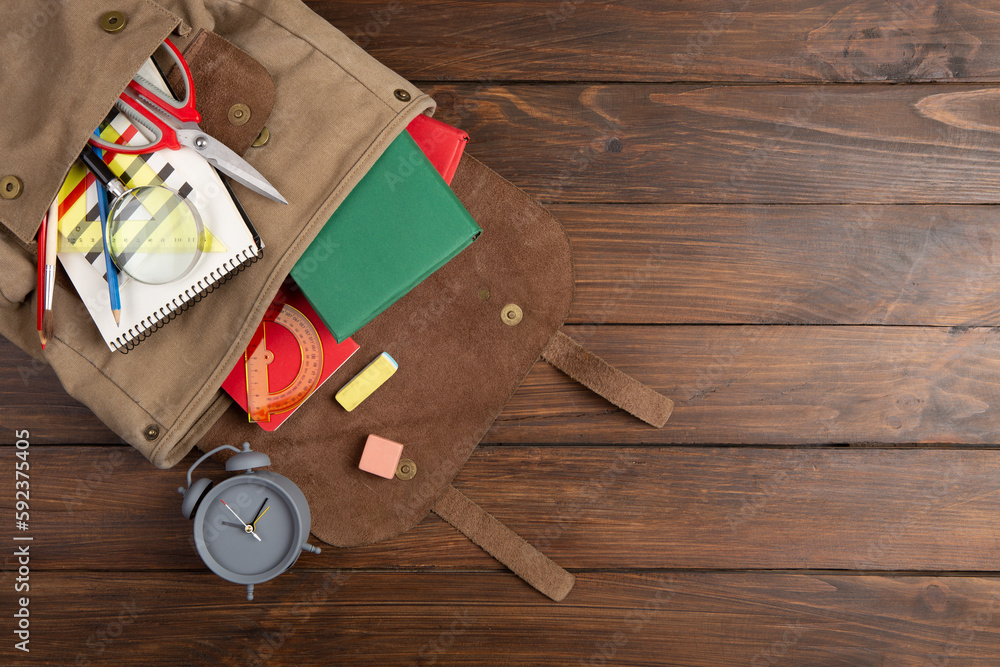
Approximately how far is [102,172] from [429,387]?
0.63 metres

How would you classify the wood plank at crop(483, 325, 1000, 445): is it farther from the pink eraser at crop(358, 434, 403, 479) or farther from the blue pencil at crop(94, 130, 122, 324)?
the blue pencil at crop(94, 130, 122, 324)

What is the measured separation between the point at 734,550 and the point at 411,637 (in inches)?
26.4

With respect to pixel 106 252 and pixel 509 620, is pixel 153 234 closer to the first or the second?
pixel 106 252

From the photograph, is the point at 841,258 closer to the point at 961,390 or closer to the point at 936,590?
the point at 961,390

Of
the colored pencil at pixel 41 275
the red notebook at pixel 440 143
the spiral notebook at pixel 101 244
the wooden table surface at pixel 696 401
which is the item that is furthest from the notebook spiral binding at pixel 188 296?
the wooden table surface at pixel 696 401

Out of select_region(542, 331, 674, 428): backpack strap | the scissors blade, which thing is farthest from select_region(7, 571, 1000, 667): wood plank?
the scissors blade

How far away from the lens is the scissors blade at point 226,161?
848mm

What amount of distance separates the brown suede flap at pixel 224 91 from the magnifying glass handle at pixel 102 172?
5.6 inches

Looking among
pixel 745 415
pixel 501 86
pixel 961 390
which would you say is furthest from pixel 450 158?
pixel 961 390

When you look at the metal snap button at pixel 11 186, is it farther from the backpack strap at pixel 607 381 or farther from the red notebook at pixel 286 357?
the backpack strap at pixel 607 381

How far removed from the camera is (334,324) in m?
0.94

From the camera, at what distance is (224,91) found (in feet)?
2.95

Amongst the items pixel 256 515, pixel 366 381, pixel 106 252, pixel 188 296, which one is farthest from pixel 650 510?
pixel 106 252

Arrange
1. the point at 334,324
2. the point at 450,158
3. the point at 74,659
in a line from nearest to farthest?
1. the point at 334,324
2. the point at 450,158
3. the point at 74,659
